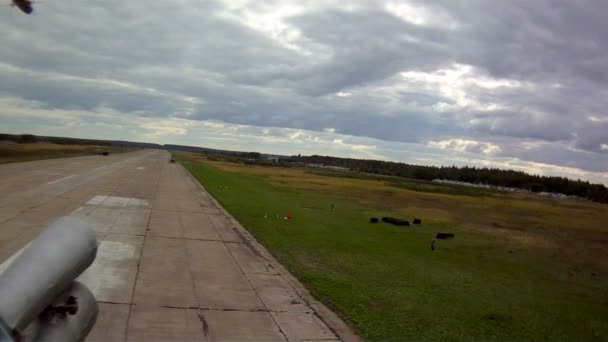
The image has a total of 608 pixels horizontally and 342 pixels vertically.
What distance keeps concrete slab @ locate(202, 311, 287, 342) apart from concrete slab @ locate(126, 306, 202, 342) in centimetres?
24

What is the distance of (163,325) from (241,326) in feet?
4.56

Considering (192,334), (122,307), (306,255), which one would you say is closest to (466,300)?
(306,255)

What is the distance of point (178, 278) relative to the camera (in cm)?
1153

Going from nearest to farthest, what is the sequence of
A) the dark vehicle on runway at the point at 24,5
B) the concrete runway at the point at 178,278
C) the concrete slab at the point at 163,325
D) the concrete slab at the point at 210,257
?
1. the dark vehicle on runway at the point at 24,5
2. the concrete slab at the point at 163,325
3. the concrete runway at the point at 178,278
4. the concrete slab at the point at 210,257

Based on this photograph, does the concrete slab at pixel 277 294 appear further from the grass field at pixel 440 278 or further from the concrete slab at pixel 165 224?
the concrete slab at pixel 165 224

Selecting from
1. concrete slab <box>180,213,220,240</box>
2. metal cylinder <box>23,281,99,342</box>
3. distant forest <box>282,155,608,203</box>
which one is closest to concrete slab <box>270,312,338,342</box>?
metal cylinder <box>23,281,99,342</box>

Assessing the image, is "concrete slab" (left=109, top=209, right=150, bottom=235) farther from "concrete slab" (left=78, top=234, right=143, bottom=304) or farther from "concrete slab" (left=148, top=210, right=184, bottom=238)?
"concrete slab" (left=78, top=234, right=143, bottom=304)

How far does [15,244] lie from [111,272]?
12.7ft

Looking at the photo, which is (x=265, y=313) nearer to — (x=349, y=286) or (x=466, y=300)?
(x=349, y=286)

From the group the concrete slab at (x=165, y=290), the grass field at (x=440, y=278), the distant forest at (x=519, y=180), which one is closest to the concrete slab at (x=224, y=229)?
the grass field at (x=440, y=278)

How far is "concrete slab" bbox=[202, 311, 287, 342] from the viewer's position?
8.16 meters

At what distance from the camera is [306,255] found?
650 inches

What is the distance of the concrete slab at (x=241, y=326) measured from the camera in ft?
26.8

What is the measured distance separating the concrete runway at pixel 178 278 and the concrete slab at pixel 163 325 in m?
0.02
